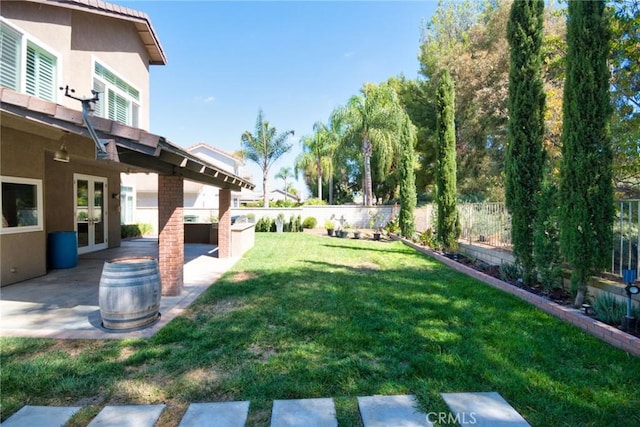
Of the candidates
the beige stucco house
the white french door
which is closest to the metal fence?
the beige stucco house

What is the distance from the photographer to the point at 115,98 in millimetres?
9938

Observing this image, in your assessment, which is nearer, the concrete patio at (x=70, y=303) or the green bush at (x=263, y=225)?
the concrete patio at (x=70, y=303)

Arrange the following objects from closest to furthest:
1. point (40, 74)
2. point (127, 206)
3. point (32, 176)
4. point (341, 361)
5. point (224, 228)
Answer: point (341, 361), point (32, 176), point (40, 74), point (224, 228), point (127, 206)

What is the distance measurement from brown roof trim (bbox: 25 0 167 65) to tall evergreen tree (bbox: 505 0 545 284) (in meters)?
10.3

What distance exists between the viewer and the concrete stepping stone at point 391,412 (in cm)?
241

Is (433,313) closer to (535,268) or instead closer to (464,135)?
(535,268)

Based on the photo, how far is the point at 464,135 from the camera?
1780cm

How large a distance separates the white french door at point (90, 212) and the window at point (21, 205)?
2967 millimetres

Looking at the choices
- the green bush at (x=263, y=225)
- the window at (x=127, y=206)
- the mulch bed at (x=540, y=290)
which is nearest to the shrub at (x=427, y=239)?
the mulch bed at (x=540, y=290)

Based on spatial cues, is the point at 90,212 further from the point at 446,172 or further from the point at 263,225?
the point at 446,172

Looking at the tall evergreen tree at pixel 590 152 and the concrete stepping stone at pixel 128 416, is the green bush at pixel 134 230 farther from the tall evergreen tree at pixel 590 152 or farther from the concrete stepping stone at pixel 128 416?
Answer: the tall evergreen tree at pixel 590 152

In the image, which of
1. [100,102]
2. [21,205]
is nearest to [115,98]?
[100,102]

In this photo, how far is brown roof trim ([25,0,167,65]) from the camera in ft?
25.6

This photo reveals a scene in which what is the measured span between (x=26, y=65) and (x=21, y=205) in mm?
3070
